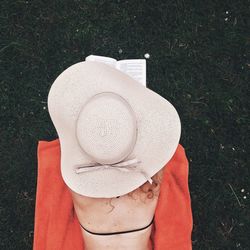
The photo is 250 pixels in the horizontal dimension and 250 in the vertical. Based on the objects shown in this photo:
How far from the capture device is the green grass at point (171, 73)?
238 cm

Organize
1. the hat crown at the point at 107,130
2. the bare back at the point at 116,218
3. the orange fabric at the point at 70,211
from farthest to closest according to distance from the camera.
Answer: the orange fabric at the point at 70,211, the bare back at the point at 116,218, the hat crown at the point at 107,130

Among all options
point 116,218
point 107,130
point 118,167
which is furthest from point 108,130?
point 116,218

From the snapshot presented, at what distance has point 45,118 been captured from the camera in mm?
2393

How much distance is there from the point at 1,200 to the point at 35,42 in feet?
3.31

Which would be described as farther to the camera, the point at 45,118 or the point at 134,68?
the point at 45,118

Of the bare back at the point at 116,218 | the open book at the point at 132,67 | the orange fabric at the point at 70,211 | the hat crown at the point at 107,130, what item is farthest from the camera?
the open book at the point at 132,67

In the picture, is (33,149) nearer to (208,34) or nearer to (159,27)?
(159,27)

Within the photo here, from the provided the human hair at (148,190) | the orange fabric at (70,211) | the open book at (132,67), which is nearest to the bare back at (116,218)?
the human hair at (148,190)

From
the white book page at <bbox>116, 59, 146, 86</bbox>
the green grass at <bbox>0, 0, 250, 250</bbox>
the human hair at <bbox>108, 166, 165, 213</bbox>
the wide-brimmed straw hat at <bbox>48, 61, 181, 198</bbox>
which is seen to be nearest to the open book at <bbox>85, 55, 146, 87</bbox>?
the white book page at <bbox>116, 59, 146, 86</bbox>

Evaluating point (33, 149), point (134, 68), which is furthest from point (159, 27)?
point (33, 149)

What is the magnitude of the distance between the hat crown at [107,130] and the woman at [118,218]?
270 mm

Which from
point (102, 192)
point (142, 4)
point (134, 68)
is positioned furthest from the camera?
point (142, 4)

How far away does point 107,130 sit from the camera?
1374 mm

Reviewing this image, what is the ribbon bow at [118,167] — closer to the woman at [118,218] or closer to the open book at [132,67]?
the woman at [118,218]
